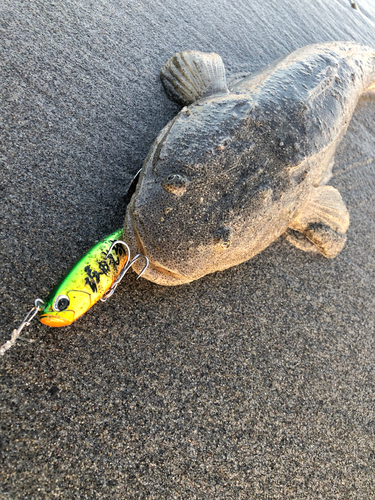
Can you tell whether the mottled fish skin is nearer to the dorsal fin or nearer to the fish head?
the fish head

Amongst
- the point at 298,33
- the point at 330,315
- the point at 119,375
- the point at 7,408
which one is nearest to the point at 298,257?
the point at 330,315

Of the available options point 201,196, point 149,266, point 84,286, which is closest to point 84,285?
point 84,286

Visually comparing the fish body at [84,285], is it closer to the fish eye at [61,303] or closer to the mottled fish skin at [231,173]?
the fish eye at [61,303]

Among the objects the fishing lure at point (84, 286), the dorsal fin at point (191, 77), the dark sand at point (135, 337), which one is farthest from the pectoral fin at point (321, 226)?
the fishing lure at point (84, 286)

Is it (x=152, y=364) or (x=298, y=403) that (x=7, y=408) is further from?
(x=298, y=403)

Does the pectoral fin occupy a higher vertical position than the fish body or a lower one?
lower

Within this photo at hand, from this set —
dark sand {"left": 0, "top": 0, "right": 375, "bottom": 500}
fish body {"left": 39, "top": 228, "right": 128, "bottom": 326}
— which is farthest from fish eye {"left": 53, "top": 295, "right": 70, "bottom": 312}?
dark sand {"left": 0, "top": 0, "right": 375, "bottom": 500}
